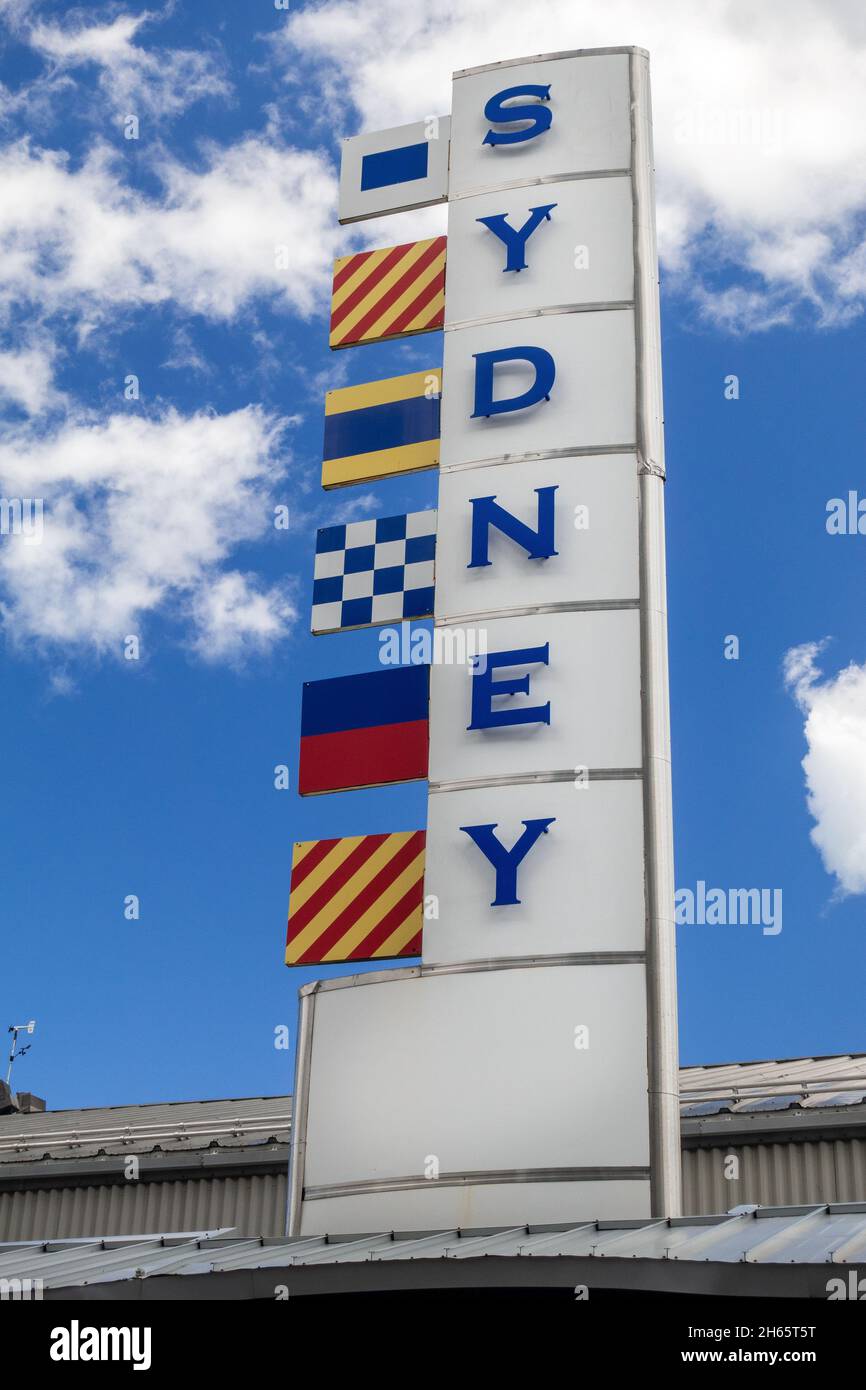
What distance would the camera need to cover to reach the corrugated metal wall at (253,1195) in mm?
16656

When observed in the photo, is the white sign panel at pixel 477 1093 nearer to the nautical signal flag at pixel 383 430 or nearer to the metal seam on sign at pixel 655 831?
the metal seam on sign at pixel 655 831

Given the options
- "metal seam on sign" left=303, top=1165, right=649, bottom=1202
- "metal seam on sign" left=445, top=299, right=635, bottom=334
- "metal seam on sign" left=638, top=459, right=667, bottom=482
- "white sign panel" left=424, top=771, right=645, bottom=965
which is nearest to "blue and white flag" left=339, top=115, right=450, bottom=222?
"metal seam on sign" left=445, top=299, right=635, bottom=334

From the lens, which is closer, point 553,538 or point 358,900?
point 358,900

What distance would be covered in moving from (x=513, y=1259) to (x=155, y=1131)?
1375 cm

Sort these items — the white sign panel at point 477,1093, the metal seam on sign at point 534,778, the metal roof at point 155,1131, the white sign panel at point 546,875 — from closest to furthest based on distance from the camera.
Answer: the white sign panel at point 477,1093 → the white sign panel at point 546,875 → the metal seam on sign at point 534,778 → the metal roof at point 155,1131

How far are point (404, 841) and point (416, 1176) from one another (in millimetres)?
3004

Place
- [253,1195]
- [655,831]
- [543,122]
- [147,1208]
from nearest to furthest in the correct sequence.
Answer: [655,831]
[543,122]
[253,1195]
[147,1208]

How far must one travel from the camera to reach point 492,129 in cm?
1778

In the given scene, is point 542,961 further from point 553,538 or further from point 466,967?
point 553,538

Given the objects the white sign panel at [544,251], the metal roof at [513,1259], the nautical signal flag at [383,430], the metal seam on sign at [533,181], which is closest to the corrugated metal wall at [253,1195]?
the metal roof at [513,1259]

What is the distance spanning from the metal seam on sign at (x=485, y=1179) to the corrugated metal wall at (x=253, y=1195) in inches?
147

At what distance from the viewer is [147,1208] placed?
20422mm

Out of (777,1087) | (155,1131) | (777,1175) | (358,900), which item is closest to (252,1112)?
(155,1131)

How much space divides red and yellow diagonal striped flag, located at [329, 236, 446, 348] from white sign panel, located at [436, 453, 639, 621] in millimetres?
2199
